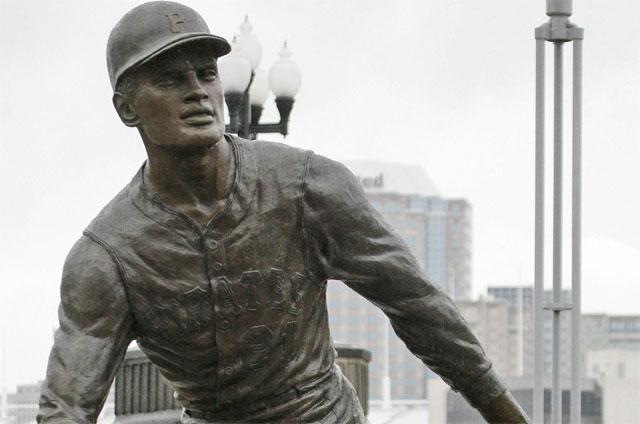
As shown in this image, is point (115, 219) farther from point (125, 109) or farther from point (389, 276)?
point (389, 276)

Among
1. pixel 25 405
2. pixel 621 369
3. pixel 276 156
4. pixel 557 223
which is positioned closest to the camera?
pixel 276 156

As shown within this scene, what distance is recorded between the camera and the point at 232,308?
5.87 m

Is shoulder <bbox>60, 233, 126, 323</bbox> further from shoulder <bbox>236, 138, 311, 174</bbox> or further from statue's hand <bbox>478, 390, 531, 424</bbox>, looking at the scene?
statue's hand <bbox>478, 390, 531, 424</bbox>

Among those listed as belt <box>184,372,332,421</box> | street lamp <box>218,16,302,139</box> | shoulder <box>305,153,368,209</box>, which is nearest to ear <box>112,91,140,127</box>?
shoulder <box>305,153,368,209</box>

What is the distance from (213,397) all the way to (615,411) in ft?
231

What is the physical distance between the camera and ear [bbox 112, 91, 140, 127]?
574 cm

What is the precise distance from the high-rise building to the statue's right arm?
3770 inches

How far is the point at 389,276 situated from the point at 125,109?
2.92ft

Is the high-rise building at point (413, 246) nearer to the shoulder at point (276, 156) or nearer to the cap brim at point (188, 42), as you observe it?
the shoulder at point (276, 156)

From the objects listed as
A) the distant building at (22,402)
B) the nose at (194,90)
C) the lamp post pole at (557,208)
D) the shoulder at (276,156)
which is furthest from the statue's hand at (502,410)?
the distant building at (22,402)

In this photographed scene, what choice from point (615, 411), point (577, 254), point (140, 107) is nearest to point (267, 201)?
point (140, 107)

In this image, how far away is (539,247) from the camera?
8.88 meters

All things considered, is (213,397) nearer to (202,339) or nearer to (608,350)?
(202,339)

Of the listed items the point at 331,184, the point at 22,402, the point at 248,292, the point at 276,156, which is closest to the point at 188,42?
the point at 276,156
